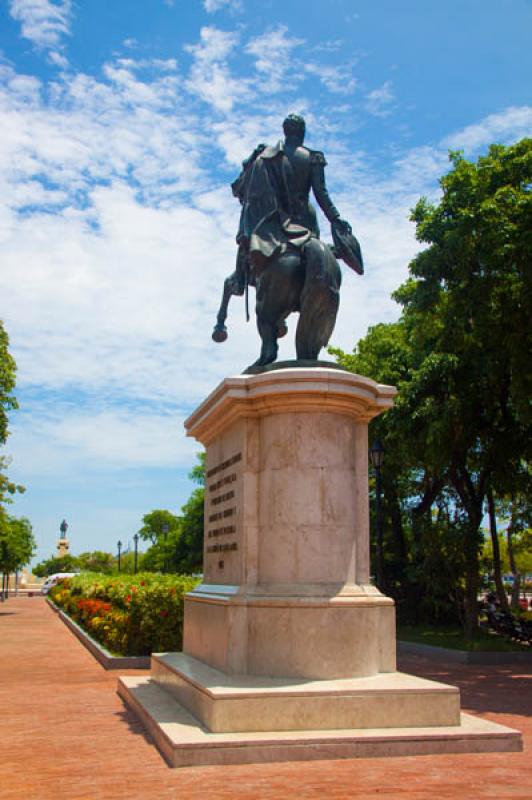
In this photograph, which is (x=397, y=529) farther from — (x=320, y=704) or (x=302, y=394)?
(x=320, y=704)

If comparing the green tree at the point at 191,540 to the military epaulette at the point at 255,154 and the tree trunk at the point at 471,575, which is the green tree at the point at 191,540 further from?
the military epaulette at the point at 255,154

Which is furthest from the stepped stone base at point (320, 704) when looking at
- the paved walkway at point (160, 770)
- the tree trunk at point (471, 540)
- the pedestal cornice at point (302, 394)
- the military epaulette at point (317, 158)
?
the tree trunk at point (471, 540)

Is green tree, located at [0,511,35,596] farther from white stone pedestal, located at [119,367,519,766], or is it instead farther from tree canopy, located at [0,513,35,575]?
white stone pedestal, located at [119,367,519,766]

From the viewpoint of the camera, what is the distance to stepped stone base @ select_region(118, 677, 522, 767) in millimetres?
6727

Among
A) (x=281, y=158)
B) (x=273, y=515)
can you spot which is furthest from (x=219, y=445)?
(x=281, y=158)

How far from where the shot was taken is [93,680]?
542 inches

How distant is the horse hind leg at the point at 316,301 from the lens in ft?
31.1

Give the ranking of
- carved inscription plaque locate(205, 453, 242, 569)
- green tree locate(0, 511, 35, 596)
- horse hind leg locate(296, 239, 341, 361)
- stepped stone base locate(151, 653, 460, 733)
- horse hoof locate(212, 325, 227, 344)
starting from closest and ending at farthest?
stepped stone base locate(151, 653, 460, 733) < carved inscription plaque locate(205, 453, 242, 569) < horse hind leg locate(296, 239, 341, 361) < horse hoof locate(212, 325, 227, 344) < green tree locate(0, 511, 35, 596)

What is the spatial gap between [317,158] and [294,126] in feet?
1.73

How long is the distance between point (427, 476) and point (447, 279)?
1040 centimetres

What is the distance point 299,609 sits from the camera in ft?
26.4

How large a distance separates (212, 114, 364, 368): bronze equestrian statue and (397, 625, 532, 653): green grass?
40.4 feet

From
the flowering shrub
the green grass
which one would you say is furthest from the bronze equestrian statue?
the green grass

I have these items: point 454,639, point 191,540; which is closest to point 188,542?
point 191,540
